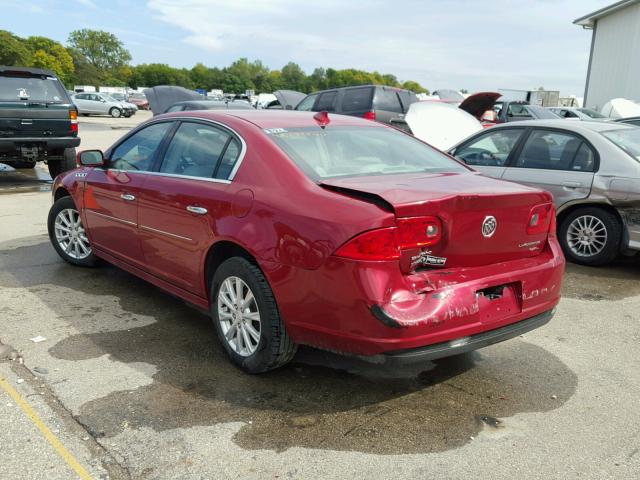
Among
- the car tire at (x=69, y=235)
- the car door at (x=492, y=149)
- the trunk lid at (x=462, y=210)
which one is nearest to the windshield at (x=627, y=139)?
the car door at (x=492, y=149)

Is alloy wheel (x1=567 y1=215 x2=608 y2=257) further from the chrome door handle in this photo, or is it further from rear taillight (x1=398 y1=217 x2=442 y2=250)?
the chrome door handle

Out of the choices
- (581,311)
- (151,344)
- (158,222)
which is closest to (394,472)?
(151,344)

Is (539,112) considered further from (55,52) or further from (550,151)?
(55,52)

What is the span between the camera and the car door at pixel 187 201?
12.3 feet

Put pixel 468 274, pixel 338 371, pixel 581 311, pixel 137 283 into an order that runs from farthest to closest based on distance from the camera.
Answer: pixel 137 283, pixel 581 311, pixel 338 371, pixel 468 274

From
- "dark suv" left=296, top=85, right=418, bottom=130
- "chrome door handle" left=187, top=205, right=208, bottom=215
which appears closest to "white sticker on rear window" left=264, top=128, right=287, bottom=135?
"chrome door handle" left=187, top=205, right=208, bottom=215

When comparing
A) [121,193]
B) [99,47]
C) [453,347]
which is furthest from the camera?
[99,47]

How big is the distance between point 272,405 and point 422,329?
95cm

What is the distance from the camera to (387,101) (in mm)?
13898

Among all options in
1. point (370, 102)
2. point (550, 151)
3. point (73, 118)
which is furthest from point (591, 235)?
point (73, 118)

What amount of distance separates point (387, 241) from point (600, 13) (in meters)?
35.1

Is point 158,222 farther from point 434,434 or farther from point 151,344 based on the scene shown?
point 434,434

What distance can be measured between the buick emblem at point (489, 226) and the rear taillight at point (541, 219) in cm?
31

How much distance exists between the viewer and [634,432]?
3029 mm
